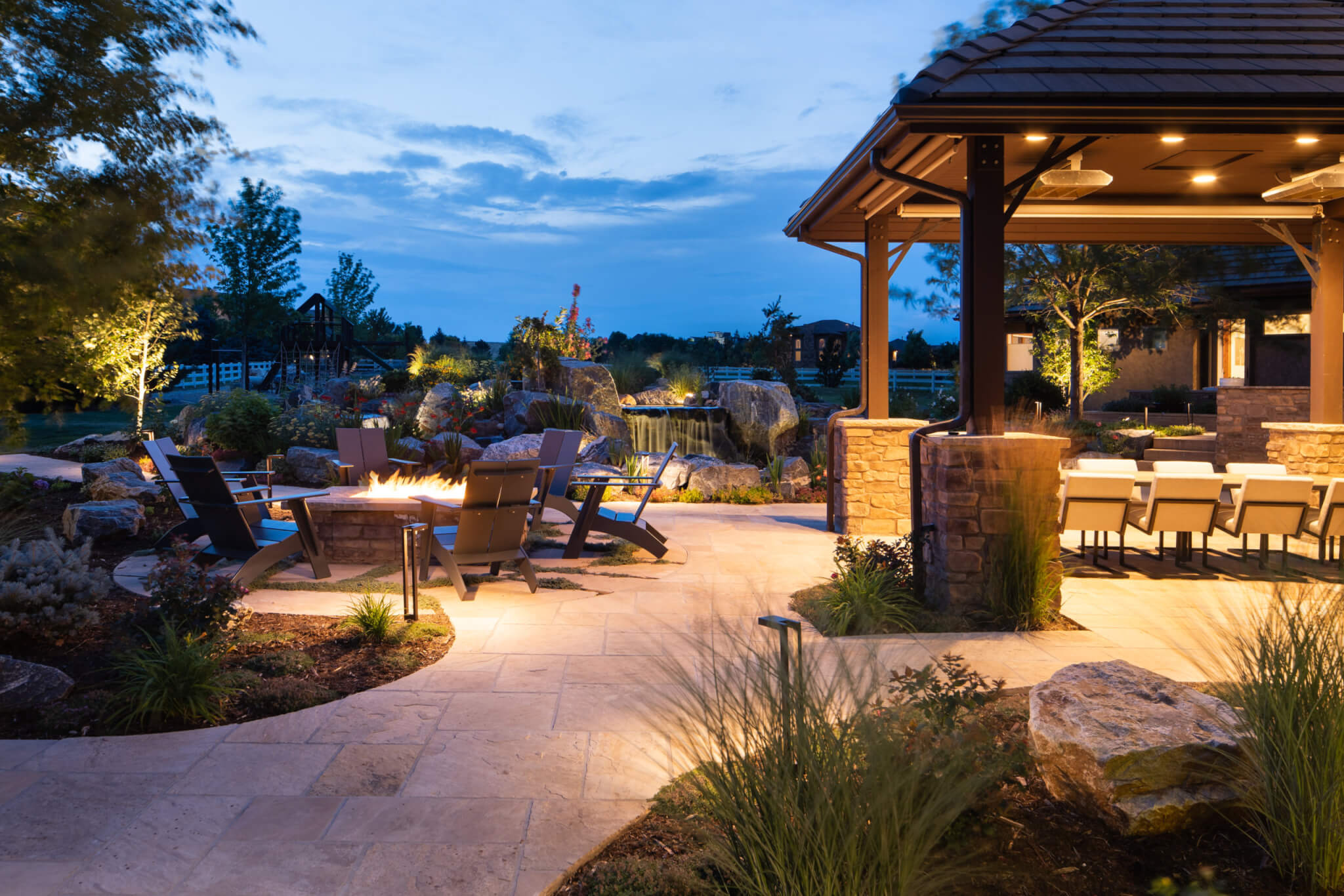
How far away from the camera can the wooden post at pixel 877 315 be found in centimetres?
852

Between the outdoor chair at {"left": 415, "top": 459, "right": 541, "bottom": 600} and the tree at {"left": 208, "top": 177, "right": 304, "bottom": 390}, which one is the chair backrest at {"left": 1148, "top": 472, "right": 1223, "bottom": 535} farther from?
the tree at {"left": 208, "top": 177, "right": 304, "bottom": 390}

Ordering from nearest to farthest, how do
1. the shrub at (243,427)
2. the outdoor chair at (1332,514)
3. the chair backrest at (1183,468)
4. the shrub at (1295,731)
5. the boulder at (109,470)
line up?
the shrub at (1295,731)
the outdoor chair at (1332,514)
the chair backrest at (1183,468)
the boulder at (109,470)
the shrub at (243,427)

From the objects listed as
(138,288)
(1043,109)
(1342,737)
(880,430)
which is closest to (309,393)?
(880,430)

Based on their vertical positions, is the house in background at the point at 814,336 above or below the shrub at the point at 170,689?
above

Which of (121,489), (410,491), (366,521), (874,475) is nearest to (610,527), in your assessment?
(410,491)

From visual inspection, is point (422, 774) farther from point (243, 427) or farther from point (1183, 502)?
point (243, 427)

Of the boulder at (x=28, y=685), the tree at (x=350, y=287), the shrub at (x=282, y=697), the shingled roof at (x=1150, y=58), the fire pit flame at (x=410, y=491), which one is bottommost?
the shrub at (x=282, y=697)

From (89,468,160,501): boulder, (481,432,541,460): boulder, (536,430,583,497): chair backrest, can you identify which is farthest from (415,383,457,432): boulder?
(536,430,583,497): chair backrest

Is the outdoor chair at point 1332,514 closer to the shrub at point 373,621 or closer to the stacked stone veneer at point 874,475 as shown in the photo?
the stacked stone veneer at point 874,475

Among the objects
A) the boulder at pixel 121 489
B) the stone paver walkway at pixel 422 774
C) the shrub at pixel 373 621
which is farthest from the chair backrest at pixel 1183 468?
the boulder at pixel 121 489

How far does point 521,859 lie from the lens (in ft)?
8.07

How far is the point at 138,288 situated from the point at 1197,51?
6227mm

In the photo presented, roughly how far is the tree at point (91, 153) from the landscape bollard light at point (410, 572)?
1.93 meters

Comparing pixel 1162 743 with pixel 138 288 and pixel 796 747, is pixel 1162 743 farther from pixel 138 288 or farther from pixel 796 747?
pixel 138 288
